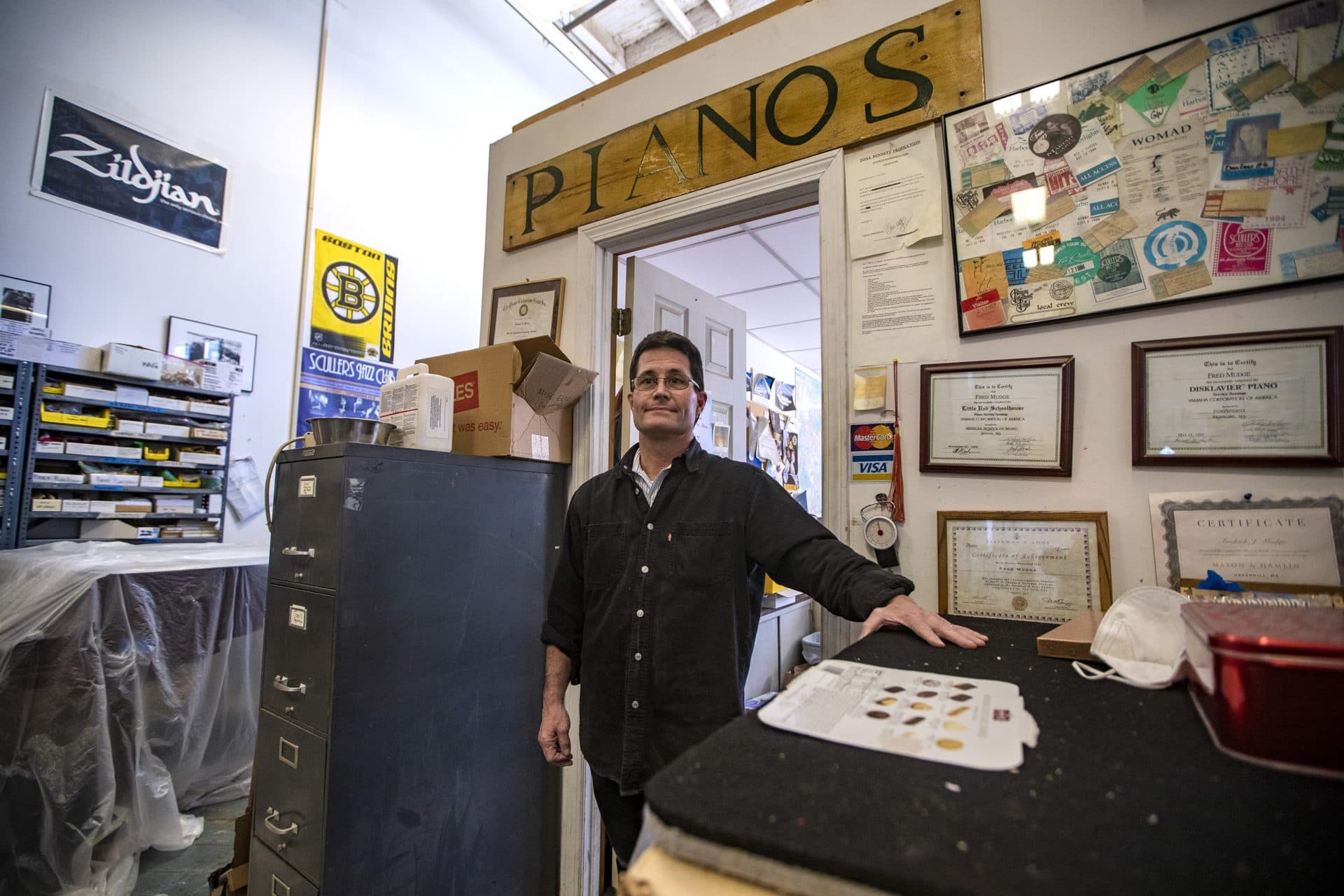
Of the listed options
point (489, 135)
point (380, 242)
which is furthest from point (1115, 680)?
point (489, 135)

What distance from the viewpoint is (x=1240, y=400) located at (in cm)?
103

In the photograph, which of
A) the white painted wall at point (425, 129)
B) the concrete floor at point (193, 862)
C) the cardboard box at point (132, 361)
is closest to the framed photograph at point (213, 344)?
A: the cardboard box at point (132, 361)

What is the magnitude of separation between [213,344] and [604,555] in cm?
300

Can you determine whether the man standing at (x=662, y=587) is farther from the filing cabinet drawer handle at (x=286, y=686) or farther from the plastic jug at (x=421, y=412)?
the filing cabinet drawer handle at (x=286, y=686)

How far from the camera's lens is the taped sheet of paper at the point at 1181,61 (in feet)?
3.62

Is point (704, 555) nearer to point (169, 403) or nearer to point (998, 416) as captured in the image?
point (998, 416)

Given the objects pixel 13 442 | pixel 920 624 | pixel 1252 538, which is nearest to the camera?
pixel 920 624

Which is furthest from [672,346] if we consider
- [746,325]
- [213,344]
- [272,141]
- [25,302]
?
[272,141]

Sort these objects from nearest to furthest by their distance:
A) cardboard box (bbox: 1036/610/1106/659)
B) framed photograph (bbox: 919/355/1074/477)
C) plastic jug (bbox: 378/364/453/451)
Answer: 1. cardboard box (bbox: 1036/610/1106/659)
2. framed photograph (bbox: 919/355/1074/477)
3. plastic jug (bbox: 378/364/453/451)

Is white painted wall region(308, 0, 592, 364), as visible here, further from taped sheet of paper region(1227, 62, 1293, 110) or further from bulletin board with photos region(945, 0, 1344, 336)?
taped sheet of paper region(1227, 62, 1293, 110)

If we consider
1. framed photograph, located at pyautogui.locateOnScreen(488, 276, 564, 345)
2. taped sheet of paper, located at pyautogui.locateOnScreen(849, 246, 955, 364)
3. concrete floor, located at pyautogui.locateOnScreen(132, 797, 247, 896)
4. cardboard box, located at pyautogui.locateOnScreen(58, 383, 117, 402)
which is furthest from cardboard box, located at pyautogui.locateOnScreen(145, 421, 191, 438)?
taped sheet of paper, located at pyautogui.locateOnScreen(849, 246, 955, 364)

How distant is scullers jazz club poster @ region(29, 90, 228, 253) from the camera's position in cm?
268

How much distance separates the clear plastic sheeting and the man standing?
1.61 metres

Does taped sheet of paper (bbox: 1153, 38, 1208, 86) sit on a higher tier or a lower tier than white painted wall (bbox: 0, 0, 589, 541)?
lower
